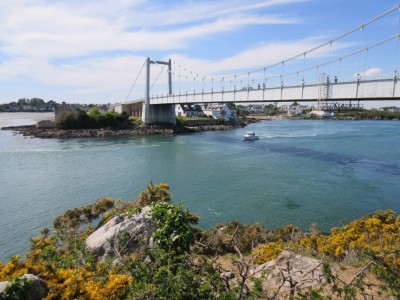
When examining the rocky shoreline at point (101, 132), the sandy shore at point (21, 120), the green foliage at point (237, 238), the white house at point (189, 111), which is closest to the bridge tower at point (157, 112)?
the rocky shoreline at point (101, 132)

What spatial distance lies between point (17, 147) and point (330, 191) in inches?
1198

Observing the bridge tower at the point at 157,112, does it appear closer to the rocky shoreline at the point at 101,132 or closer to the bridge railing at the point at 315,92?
the rocky shoreline at the point at 101,132

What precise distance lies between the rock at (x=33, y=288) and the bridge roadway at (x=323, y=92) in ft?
53.8

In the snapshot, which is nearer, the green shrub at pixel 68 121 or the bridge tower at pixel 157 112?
the green shrub at pixel 68 121

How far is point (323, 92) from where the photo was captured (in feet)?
62.8

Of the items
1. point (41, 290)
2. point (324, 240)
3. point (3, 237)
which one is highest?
point (41, 290)

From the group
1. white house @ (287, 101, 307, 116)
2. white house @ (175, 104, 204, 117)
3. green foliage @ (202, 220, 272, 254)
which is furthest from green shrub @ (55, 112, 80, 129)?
white house @ (287, 101, 307, 116)

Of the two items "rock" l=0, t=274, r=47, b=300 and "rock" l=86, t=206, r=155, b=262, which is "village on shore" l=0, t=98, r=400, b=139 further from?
"rock" l=0, t=274, r=47, b=300

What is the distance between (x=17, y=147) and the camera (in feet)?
106

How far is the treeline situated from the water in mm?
13862

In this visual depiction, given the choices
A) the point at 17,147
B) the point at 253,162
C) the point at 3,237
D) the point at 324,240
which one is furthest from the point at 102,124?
the point at 324,240

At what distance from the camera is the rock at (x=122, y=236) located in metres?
6.70

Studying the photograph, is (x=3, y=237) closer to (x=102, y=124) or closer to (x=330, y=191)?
(x=330, y=191)

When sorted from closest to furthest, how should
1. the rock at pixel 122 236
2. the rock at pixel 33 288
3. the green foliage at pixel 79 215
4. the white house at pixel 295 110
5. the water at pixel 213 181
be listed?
1. the rock at pixel 33 288
2. the rock at pixel 122 236
3. the green foliage at pixel 79 215
4. the water at pixel 213 181
5. the white house at pixel 295 110
